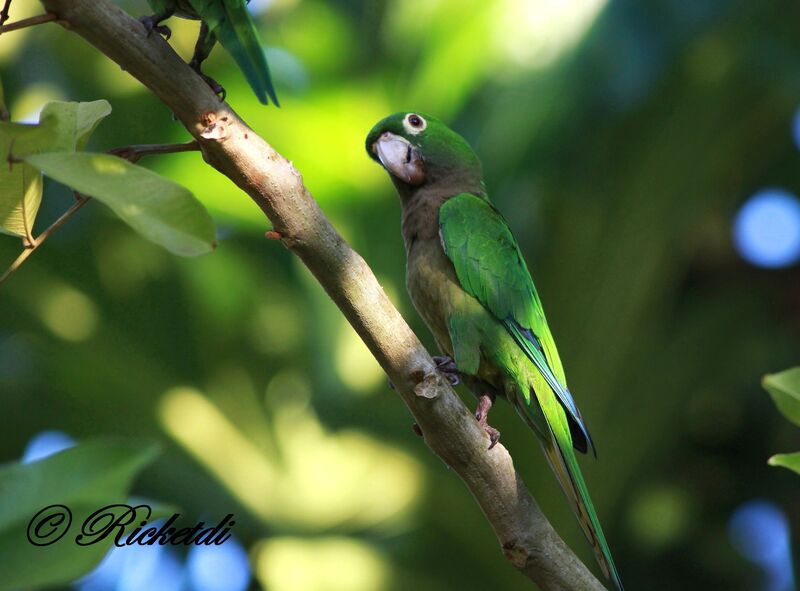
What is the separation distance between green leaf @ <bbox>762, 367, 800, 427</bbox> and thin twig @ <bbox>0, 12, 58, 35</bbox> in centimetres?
142

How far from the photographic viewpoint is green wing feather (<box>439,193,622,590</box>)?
3090 mm

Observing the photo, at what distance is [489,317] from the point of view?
3.27 metres

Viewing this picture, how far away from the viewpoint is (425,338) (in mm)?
5449

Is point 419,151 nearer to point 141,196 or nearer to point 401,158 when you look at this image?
point 401,158

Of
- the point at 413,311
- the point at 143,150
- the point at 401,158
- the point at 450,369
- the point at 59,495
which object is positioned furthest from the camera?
the point at 413,311

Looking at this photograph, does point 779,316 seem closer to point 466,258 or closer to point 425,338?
point 425,338

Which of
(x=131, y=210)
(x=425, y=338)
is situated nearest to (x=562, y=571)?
(x=131, y=210)

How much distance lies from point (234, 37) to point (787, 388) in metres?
1.39

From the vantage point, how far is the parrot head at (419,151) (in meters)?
3.84

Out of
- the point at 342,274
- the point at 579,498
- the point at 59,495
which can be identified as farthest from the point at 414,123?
the point at 59,495

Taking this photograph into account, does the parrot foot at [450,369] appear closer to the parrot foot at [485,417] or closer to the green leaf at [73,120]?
the parrot foot at [485,417]

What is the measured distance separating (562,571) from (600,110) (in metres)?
3.44

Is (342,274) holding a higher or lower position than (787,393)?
higher

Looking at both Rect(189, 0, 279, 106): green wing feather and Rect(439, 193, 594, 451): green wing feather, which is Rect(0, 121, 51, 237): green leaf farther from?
Rect(439, 193, 594, 451): green wing feather
